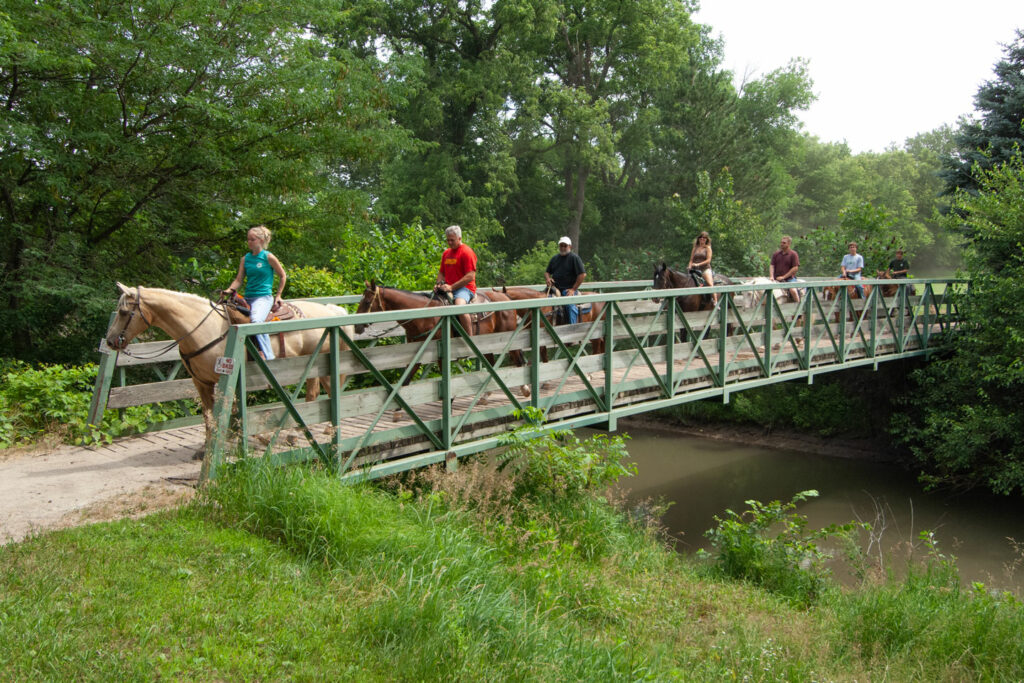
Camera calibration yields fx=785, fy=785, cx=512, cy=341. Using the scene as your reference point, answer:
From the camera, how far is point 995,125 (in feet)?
66.8

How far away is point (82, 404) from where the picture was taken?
9062 mm

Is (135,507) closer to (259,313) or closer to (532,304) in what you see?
(259,313)

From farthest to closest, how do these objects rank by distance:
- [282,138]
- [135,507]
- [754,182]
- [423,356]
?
1. [754,182]
2. [282,138]
3. [423,356]
4. [135,507]

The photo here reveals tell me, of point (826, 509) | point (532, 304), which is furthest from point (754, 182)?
point (532, 304)

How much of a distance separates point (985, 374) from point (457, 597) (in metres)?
13.8

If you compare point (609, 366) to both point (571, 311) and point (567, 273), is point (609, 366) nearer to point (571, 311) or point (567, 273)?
point (571, 311)

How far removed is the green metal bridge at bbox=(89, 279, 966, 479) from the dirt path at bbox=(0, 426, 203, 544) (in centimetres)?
47

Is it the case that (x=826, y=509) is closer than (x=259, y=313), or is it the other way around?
(x=259, y=313)

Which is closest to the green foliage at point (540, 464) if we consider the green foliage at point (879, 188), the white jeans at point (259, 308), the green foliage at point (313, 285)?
the white jeans at point (259, 308)

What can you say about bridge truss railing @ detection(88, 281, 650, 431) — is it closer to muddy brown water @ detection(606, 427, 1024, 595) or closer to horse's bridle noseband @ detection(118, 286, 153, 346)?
horse's bridle noseband @ detection(118, 286, 153, 346)

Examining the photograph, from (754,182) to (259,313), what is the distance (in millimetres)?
31324

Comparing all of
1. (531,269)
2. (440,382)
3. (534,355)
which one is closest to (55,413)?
(440,382)

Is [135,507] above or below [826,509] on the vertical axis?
above

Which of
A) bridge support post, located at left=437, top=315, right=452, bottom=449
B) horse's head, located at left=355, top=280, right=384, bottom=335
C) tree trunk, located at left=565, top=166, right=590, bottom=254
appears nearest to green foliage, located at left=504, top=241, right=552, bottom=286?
tree trunk, located at left=565, top=166, right=590, bottom=254
